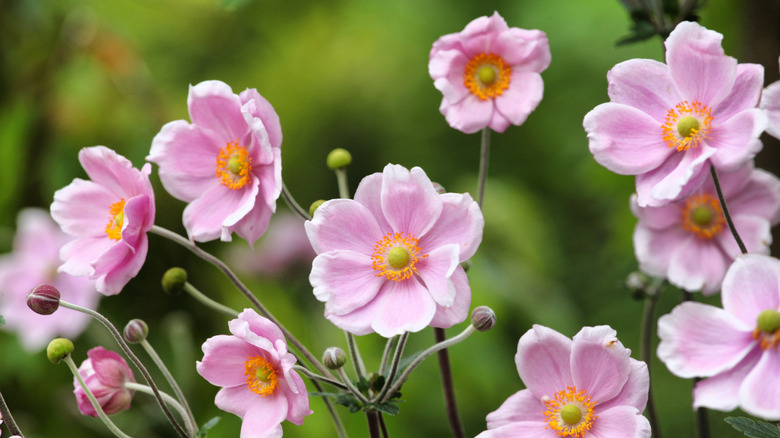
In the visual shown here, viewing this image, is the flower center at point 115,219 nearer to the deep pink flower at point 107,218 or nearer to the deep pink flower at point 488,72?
the deep pink flower at point 107,218

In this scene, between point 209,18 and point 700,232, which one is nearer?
point 700,232

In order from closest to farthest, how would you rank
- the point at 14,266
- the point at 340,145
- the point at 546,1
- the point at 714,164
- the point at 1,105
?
the point at 714,164
the point at 14,266
the point at 1,105
the point at 546,1
the point at 340,145

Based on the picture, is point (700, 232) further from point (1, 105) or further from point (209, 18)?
point (209, 18)

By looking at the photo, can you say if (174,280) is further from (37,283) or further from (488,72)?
(37,283)

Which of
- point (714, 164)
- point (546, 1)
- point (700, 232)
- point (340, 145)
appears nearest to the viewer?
point (714, 164)

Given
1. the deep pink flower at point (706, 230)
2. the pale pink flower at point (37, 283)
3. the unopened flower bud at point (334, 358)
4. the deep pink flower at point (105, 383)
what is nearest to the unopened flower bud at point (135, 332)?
the deep pink flower at point (105, 383)

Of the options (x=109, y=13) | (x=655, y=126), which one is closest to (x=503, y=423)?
(x=655, y=126)

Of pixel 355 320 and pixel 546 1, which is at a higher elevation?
pixel 546 1
